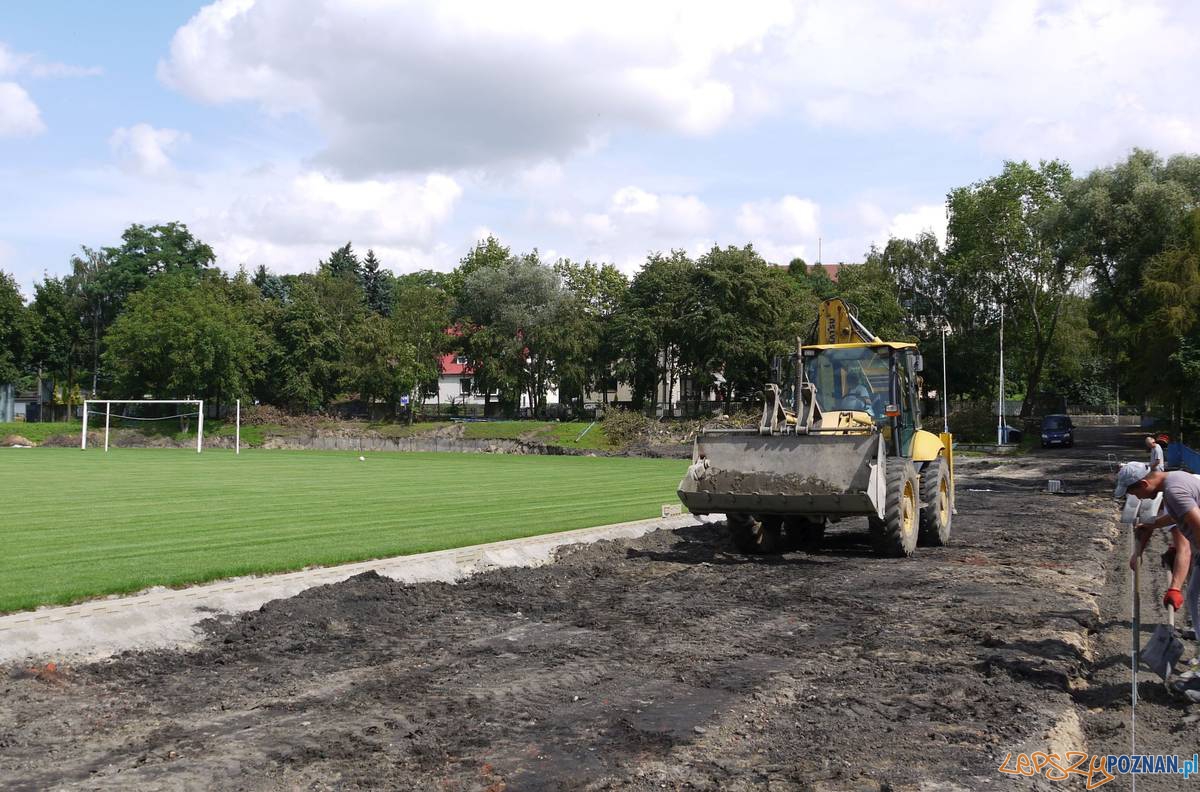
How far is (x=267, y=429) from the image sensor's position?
6775 cm

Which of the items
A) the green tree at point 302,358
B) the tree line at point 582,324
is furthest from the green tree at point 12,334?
the green tree at point 302,358

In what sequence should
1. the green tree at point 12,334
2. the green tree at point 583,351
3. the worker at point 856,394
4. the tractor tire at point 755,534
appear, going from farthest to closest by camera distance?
the green tree at point 12,334
the green tree at point 583,351
the worker at point 856,394
the tractor tire at point 755,534

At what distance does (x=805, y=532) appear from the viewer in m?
15.8

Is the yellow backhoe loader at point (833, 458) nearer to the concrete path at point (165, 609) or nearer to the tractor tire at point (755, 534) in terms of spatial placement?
the tractor tire at point (755, 534)

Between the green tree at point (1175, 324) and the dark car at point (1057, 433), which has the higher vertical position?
the green tree at point (1175, 324)

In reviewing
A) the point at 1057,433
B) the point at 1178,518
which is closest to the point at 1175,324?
the point at 1057,433

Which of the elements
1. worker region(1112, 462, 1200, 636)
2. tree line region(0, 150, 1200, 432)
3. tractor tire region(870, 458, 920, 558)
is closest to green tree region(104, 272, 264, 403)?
tree line region(0, 150, 1200, 432)

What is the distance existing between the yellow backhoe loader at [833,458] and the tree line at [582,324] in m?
41.8

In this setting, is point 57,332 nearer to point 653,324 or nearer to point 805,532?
point 653,324

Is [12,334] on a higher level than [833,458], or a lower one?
higher

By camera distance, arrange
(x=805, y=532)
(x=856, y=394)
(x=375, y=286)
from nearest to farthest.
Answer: (x=856, y=394)
(x=805, y=532)
(x=375, y=286)

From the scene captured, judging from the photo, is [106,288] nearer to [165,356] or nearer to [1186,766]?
[165,356]

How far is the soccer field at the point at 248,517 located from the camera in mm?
10883

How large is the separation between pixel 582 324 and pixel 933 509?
5657cm
